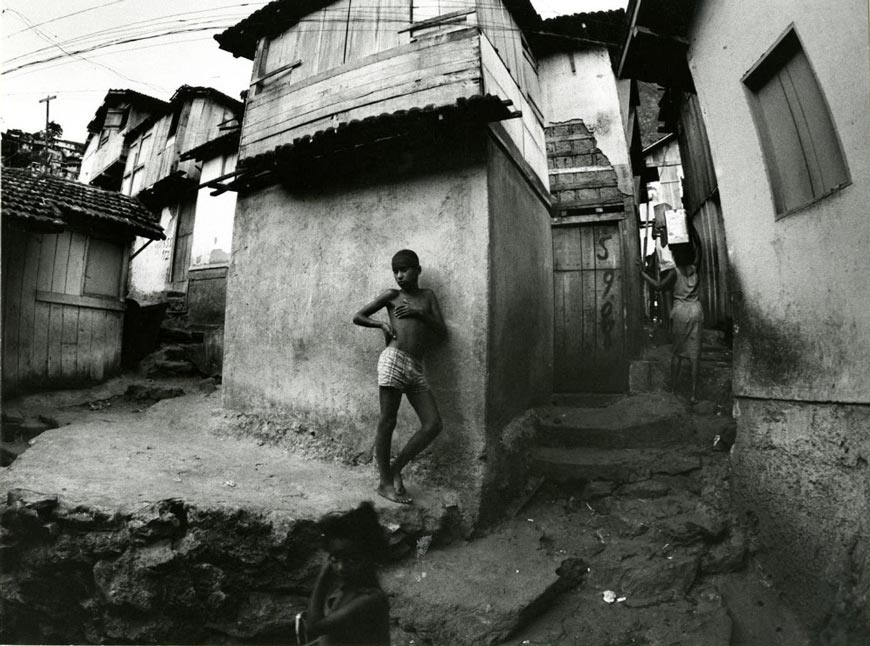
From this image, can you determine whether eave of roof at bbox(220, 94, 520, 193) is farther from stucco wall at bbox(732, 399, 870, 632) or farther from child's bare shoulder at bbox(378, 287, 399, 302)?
stucco wall at bbox(732, 399, 870, 632)

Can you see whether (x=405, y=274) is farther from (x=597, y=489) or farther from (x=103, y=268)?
(x=103, y=268)

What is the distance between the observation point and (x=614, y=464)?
449cm

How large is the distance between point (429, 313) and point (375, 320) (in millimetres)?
431

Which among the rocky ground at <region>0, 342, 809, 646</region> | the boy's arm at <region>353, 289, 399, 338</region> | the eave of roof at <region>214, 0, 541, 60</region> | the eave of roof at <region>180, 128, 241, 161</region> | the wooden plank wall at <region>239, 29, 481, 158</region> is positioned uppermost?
the eave of roof at <region>180, 128, 241, 161</region>

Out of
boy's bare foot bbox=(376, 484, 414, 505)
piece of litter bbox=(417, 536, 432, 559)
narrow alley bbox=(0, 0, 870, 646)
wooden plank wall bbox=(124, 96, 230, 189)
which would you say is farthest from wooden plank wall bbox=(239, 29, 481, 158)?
wooden plank wall bbox=(124, 96, 230, 189)

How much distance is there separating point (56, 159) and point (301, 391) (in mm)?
8444

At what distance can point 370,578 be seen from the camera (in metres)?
2.78

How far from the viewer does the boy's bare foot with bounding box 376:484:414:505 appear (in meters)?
3.80

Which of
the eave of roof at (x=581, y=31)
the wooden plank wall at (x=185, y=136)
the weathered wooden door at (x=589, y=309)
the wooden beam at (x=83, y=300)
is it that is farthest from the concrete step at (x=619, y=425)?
the wooden plank wall at (x=185, y=136)

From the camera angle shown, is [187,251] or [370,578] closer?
[370,578]

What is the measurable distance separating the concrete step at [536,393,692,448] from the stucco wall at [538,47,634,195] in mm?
4150

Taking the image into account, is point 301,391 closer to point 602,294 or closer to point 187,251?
point 602,294

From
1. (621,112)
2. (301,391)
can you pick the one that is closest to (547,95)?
(621,112)

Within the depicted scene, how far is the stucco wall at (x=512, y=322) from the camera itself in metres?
4.27
